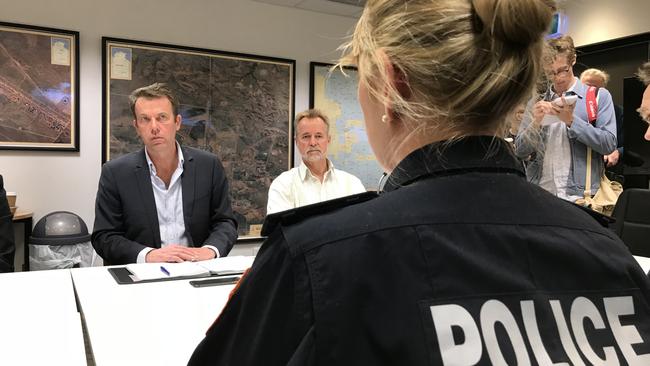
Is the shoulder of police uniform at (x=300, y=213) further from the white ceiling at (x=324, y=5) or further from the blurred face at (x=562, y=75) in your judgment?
the white ceiling at (x=324, y=5)

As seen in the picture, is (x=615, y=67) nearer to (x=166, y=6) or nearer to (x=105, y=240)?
(x=166, y=6)

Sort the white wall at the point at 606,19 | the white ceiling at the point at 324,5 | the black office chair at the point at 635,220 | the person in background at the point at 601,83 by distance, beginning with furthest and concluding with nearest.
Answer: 1. the white ceiling at the point at 324,5
2. the white wall at the point at 606,19
3. the person in background at the point at 601,83
4. the black office chair at the point at 635,220

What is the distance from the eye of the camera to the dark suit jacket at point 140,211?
2191 millimetres

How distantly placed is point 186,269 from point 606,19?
4.21 m

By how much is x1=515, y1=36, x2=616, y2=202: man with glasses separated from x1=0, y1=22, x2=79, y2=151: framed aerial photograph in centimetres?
323

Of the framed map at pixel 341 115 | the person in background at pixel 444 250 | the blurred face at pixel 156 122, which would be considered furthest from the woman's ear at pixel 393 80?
the framed map at pixel 341 115

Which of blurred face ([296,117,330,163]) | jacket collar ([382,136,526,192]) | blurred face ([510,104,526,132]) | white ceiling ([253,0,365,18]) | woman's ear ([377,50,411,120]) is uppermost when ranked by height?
white ceiling ([253,0,365,18])

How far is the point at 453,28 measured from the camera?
0.58 metres

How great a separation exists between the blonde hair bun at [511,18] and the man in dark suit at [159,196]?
1.74m

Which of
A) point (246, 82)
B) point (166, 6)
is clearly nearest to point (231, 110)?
point (246, 82)

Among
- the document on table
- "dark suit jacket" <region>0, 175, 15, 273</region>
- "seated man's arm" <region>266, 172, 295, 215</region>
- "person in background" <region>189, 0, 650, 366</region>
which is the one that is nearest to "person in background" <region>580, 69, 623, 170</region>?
"seated man's arm" <region>266, 172, 295, 215</region>

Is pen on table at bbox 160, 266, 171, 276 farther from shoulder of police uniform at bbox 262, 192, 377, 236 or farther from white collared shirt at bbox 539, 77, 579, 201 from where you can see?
white collared shirt at bbox 539, 77, 579, 201

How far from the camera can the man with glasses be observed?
8.86 feet

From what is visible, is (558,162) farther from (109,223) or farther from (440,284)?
(440,284)
